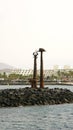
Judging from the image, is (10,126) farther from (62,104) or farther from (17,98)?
(62,104)

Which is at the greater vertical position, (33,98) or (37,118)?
(33,98)

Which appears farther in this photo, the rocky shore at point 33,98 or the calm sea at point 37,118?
the rocky shore at point 33,98

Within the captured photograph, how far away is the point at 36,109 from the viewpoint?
36.0 m

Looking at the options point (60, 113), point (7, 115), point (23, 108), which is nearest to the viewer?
point (7, 115)

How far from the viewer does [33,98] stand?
39.6 metres

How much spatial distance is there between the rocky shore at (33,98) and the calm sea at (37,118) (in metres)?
1.17

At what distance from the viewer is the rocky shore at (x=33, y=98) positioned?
3803 cm

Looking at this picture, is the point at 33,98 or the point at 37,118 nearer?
the point at 37,118

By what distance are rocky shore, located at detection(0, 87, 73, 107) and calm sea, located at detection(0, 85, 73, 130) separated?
1.17m

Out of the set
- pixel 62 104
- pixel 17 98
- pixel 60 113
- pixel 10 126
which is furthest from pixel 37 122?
pixel 62 104

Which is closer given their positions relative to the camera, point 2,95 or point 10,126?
point 10,126

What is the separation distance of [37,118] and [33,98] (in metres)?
8.72

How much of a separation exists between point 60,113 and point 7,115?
14.8 feet

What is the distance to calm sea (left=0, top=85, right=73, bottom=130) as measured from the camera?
26.9 m
